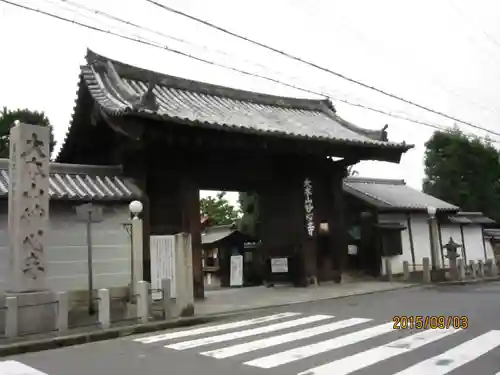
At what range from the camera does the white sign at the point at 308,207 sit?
1892cm

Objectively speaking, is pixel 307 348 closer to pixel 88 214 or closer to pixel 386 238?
pixel 88 214

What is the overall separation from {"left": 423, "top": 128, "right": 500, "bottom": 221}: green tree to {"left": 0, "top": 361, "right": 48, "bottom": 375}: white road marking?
32887 millimetres

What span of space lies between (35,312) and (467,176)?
3261 cm

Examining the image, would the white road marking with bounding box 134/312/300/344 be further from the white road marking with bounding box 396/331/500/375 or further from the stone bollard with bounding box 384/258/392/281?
the stone bollard with bounding box 384/258/392/281

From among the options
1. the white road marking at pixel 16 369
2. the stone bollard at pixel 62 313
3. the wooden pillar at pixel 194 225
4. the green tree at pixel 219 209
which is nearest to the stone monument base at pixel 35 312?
the stone bollard at pixel 62 313

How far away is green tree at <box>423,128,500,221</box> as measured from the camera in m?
34.9

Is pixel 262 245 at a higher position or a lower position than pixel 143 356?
higher

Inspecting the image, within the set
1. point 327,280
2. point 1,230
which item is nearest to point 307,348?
point 1,230

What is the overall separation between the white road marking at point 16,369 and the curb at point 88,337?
79cm

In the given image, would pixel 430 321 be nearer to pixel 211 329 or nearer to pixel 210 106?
pixel 211 329

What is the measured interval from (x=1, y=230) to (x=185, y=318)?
5141mm

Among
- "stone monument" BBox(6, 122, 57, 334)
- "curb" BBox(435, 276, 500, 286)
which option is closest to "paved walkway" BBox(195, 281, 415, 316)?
"curb" BBox(435, 276, 500, 286)

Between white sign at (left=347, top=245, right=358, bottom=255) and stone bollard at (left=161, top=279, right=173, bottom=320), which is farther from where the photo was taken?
white sign at (left=347, top=245, right=358, bottom=255)

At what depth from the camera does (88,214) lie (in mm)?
11609
